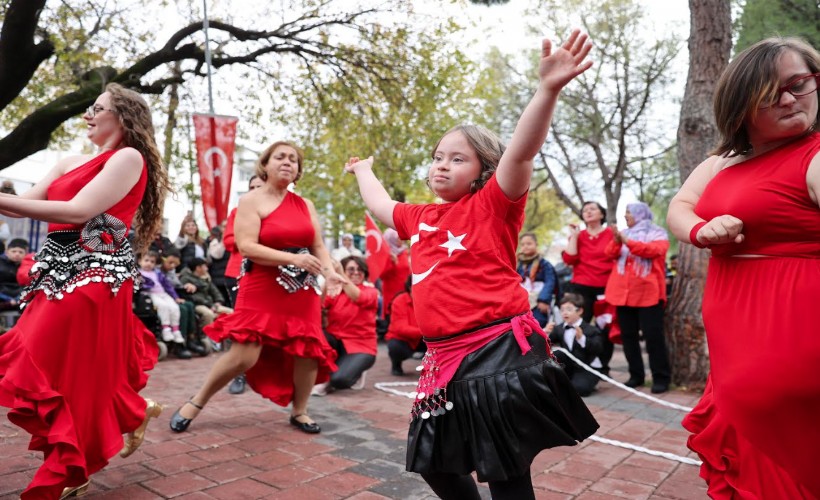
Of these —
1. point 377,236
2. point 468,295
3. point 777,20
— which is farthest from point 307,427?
point 777,20

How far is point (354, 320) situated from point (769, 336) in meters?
5.01

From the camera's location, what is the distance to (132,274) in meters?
2.88

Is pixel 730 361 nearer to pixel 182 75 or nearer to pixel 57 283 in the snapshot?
pixel 57 283

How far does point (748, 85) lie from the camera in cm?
175

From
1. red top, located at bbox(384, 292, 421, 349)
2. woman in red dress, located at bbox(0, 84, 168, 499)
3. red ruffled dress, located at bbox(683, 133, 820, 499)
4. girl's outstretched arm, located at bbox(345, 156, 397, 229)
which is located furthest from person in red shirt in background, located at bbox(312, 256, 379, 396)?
red ruffled dress, located at bbox(683, 133, 820, 499)

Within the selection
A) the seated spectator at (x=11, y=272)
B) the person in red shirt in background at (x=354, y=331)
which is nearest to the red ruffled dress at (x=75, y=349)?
the person in red shirt in background at (x=354, y=331)

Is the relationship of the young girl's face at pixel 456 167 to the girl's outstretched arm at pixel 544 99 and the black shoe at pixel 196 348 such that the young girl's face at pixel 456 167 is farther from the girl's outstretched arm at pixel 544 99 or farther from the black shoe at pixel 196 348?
the black shoe at pixel 196 348

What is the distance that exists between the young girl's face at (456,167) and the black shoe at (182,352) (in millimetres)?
6870

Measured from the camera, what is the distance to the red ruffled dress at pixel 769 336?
1601 millimetres

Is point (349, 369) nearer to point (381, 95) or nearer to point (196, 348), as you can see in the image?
point (196, 348)

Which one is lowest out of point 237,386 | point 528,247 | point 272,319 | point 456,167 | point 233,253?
point 237,386

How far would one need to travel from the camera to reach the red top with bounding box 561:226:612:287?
6.70 metres

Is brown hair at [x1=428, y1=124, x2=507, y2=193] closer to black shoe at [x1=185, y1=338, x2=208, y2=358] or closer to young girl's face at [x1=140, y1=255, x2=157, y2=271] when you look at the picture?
young girl's face at [x1=140, y1=255, x2=157, y2=271]

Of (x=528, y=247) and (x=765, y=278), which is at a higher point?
(x=765, y=278)
